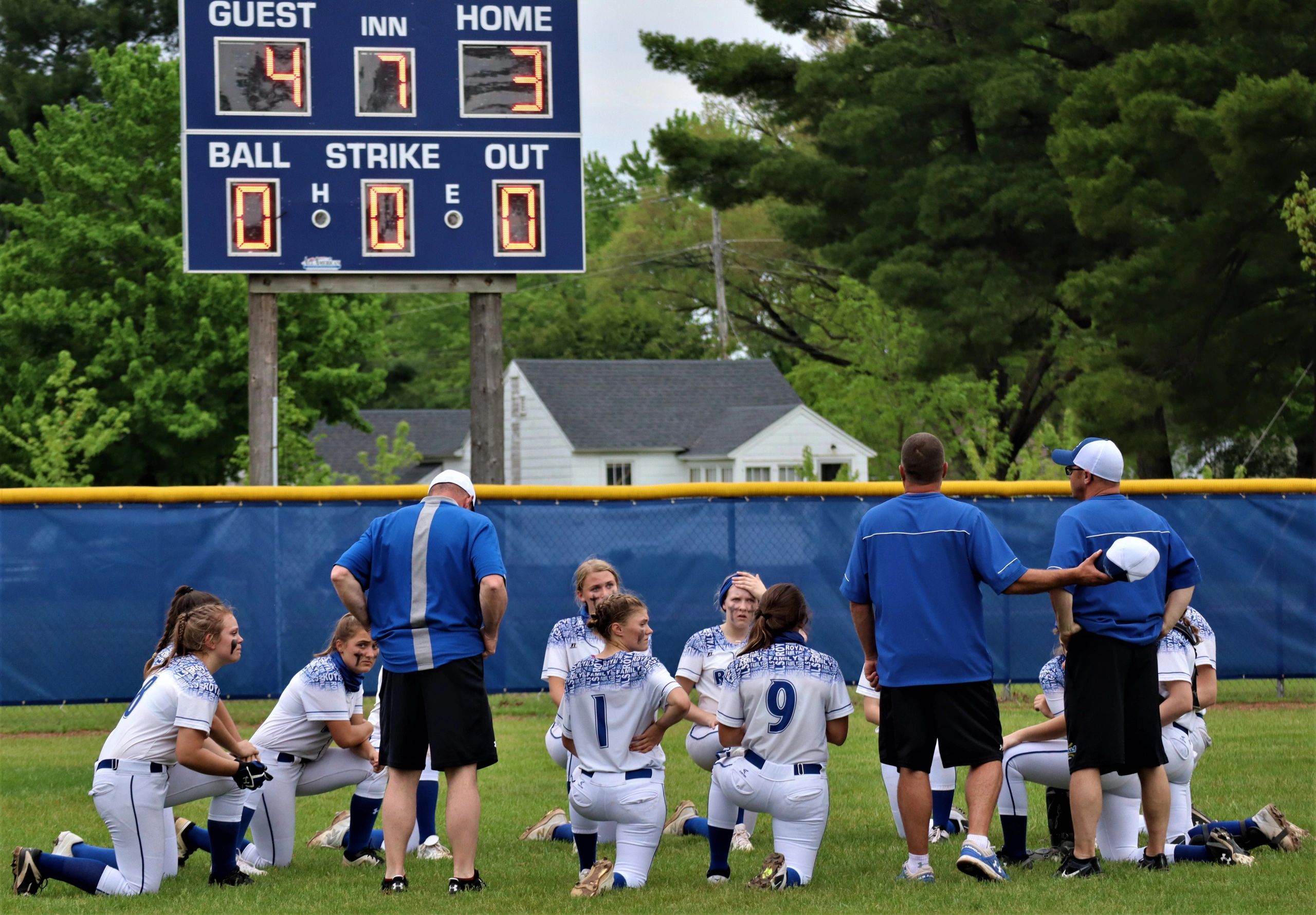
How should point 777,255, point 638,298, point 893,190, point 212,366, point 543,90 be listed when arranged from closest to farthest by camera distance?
point 543,90 → point 893,190 → point 212,366 → point 777,255 → point 638,298

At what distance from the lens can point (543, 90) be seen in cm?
1397

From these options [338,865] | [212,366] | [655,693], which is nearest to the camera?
[655,693]

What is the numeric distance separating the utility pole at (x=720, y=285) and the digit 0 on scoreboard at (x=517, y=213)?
32.4 meters

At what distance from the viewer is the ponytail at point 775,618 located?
6570mm

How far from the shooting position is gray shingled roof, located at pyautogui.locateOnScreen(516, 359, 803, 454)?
43281 millimetres

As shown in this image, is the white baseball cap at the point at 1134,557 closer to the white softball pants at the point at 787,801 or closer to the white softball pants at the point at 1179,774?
the white softball pants at the point at 1179,774

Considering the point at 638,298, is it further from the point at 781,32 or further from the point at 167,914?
the point at 167,914

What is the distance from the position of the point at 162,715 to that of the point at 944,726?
330cm

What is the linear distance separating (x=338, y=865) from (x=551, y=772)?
2992mm

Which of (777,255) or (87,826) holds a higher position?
(777,255)

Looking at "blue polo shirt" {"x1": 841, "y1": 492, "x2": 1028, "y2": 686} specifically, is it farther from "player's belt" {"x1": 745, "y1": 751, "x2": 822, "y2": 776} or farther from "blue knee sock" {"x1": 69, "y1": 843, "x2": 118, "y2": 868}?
"blue knee sock" {"x1": 69, "y1": 843, "x2": 118, "y2": 868}

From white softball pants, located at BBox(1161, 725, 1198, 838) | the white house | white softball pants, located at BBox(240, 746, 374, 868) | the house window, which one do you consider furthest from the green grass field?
the white house

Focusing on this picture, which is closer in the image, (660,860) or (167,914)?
(167,914)

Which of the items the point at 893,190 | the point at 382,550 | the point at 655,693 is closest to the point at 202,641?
the point at 382,550
